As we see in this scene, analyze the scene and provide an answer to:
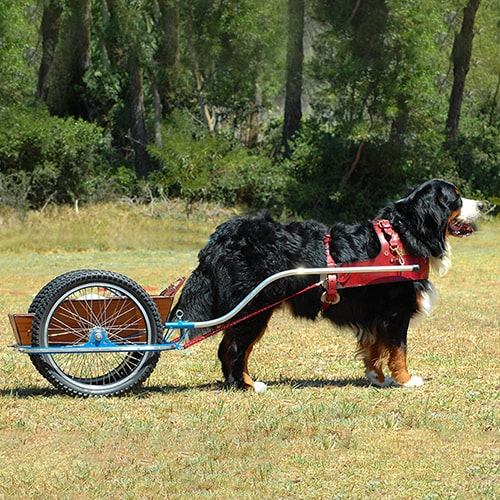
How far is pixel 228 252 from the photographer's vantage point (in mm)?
7281

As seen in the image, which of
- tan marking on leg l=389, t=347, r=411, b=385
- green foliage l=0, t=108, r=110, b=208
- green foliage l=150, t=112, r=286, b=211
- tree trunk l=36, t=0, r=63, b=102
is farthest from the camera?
tree trunk l=36, t=0, r=63, b=102

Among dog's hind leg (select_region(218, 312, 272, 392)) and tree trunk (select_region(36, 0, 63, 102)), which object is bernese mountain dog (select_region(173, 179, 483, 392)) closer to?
dog's hind leg (select_region(218, 312, 272, 392))

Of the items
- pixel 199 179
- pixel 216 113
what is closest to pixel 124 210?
pixel 199 179

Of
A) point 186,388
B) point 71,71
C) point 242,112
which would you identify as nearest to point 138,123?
point 71,71

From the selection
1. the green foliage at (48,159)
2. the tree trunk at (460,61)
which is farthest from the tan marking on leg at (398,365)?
the tree trunk at (460,61)

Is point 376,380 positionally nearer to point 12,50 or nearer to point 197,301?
point 197,301

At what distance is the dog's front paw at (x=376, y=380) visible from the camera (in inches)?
299

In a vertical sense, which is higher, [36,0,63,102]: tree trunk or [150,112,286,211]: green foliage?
[36,0,63,102]: tree trunk

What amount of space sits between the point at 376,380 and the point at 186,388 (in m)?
1.62

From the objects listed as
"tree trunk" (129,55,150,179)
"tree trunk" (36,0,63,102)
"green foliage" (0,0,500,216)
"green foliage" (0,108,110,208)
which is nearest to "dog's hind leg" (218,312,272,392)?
"green foliage" (0,0,500,216)

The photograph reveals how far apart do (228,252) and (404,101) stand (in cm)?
2818

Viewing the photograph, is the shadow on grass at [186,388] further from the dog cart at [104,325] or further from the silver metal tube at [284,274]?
the silver metal tube at [284,274]

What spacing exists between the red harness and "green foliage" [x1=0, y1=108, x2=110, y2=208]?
26434 mm

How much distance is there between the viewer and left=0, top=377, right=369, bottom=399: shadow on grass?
23.8 feet
